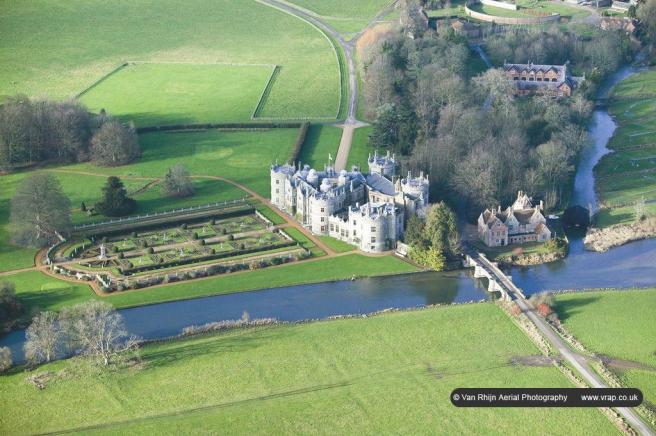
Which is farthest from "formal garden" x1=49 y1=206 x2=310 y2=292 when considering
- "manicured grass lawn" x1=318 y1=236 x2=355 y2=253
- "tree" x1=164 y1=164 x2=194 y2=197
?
"tree" x1=164 y1=164 x2=194 y2=197

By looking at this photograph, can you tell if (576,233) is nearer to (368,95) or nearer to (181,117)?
(368,95)

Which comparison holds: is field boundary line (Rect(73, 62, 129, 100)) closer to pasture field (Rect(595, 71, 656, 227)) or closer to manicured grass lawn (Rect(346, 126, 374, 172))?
manicured grass lawn (Rect(346, 126, 374, 172))

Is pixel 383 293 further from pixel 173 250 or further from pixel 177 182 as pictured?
pixel 177 182

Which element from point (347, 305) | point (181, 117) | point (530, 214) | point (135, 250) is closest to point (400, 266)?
point (347, 305)

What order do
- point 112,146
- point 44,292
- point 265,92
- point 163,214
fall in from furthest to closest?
1. point 265,92
2. point 112,146
3. point 163,214
4. point 44,292

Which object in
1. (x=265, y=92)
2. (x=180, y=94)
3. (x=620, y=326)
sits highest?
(x=265, y=92)

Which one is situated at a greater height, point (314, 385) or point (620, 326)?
point (620, 326)

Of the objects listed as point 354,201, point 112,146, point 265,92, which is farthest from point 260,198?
point 265,92
